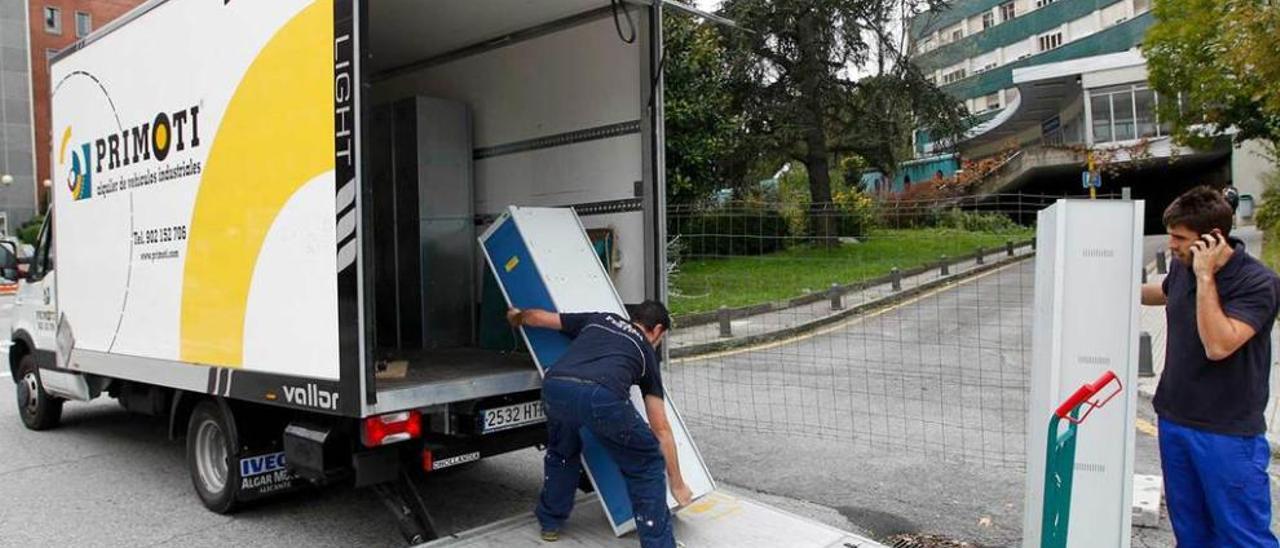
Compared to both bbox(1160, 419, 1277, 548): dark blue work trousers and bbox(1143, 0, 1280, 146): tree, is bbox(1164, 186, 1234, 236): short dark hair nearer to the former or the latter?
bbox(1160, 419, 1277, 548): dark blue work trousers

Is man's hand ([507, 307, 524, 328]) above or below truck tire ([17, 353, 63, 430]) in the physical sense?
above

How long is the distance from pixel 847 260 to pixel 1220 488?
4.08 meters

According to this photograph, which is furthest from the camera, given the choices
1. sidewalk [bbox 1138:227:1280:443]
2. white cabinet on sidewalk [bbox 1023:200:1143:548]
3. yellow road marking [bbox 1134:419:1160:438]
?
yellow road marking [bbox 1134:419:1160:438]

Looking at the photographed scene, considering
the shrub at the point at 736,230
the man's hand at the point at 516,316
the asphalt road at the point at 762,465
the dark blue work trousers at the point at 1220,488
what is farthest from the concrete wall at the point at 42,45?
the dark blue work trousers at the point at 1220,488

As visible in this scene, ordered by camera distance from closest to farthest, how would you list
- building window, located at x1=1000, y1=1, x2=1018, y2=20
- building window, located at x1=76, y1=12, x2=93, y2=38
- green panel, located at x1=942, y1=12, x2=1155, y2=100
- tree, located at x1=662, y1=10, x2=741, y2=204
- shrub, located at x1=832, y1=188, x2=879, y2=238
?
shrub, located at x1=832, y1=188, x2=879, y2=238 < tree, located at x1=662, y1=10, x2=741, y2=204 < green panel, located at x1=942, y1=12, x2=1155, y2=100 < building window, located at x1=76, y1=12, x2=93, y2=38 < building window, located at x1=1000, y1=1, x2=1018, y2=20

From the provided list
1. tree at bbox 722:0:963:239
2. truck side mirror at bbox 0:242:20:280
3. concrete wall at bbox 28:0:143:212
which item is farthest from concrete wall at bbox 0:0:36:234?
truck side mirror at bbox 0:242:20:280

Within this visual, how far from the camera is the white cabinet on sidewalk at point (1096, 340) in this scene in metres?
3.07

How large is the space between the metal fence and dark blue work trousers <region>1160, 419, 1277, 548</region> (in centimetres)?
260

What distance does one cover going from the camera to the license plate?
437 cm

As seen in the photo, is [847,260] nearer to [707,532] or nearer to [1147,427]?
[1147,427]

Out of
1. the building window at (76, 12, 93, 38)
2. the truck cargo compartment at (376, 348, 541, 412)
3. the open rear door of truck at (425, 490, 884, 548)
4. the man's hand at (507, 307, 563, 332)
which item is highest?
the building window at (76, 12, 93, 38)

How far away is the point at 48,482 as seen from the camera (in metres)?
5.89

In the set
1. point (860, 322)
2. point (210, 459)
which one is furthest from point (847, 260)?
point (210, 459)

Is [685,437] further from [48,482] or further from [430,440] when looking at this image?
[48,482]
